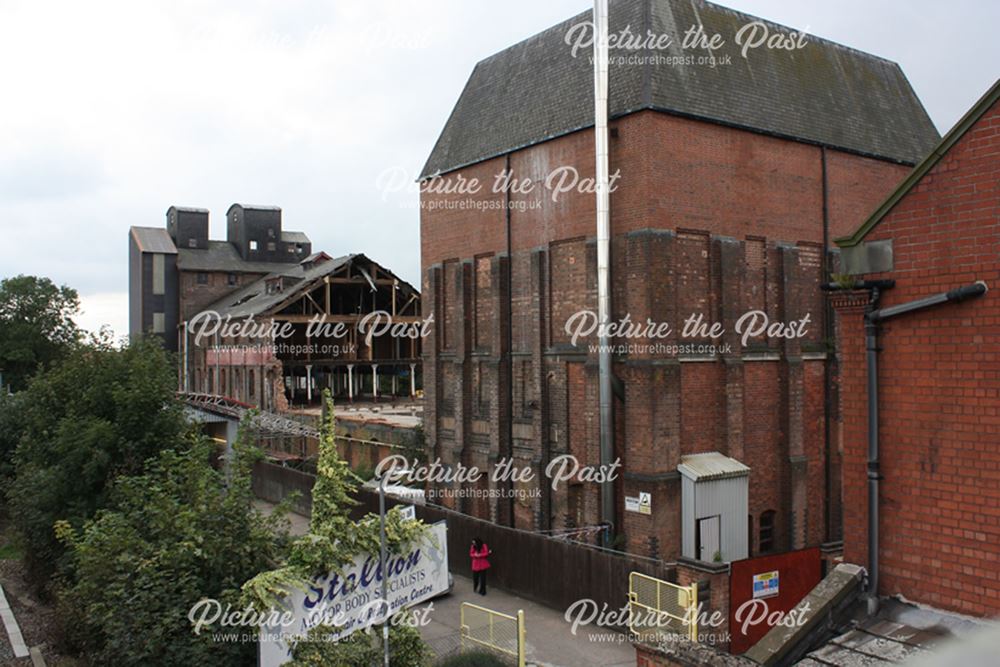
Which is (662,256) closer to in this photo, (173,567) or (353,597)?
(353,597)

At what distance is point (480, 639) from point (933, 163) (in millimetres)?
10226

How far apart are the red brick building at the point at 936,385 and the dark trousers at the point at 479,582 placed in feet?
34.6

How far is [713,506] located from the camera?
56.6 feet

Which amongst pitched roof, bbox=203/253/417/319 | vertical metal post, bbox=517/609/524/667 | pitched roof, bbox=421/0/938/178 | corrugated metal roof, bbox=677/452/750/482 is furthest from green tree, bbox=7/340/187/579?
pitched roof, bbox=203/253/417/319

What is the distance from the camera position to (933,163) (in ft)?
22.4

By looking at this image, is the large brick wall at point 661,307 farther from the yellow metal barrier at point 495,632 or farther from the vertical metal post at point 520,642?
the vertical metal post at point 520,642

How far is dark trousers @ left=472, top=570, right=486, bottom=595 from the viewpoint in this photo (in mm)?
16734

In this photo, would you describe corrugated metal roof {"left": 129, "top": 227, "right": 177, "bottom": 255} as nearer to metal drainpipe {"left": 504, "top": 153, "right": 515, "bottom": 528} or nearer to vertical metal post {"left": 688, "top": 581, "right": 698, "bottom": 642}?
metal drainpipe {"left": 504, "top": 153, "right": 515, "bottom": 528}

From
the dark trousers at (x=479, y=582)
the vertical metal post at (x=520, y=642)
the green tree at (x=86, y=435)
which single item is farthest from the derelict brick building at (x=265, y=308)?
the vertical metal post at (x=520, y=642)

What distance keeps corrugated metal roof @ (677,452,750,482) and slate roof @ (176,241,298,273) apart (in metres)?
50.9

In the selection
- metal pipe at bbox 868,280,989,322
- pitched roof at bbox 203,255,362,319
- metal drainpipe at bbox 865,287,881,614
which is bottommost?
metal drainpipe at bbox 865,287,881,614

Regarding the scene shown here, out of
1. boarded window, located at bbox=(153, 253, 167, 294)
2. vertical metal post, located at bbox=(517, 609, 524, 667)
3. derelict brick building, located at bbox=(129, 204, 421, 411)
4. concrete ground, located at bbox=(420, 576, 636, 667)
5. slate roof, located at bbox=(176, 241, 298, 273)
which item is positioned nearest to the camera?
vertical metal post, located at bbox=(517, 609, 524, 667)

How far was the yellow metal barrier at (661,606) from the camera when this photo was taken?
41.6 feet

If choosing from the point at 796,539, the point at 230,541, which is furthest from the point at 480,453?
the point at 230,541
